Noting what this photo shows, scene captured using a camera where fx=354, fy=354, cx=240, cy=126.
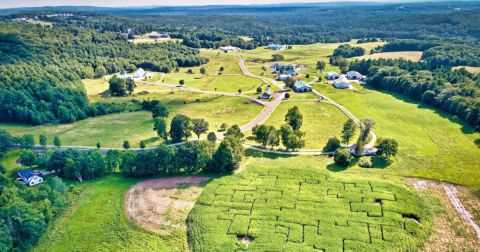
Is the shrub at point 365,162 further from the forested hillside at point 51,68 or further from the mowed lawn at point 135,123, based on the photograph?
the forested hillside at point 51,68

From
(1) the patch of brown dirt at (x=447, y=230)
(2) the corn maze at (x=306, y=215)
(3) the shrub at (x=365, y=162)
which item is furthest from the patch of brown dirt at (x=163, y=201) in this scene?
(1) the patch of brown dirt at (x=447, y=230)

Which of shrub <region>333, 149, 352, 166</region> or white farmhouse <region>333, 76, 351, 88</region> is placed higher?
white farmhouse <region>333, 76, 351, 88</region>

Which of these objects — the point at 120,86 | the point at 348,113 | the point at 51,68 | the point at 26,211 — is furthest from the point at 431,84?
the point at 51,68

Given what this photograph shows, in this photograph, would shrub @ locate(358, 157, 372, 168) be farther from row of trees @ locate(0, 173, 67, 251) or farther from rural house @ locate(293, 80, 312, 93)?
rural house @ locate(293, 80, 312, 93)

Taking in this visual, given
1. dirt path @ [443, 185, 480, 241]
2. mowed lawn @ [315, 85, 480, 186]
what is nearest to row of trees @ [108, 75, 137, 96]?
mowed lawn @ [315, 85, 480, 186]

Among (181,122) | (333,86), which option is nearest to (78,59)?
(181,122)
